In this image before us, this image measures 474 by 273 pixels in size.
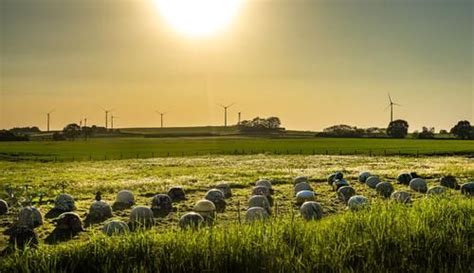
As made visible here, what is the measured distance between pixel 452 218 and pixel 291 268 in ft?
16.0

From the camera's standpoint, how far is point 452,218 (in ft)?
40.6

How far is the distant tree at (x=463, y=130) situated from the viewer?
12481cm

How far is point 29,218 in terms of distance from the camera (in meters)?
17.2

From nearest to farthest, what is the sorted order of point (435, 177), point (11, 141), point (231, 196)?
point (231, 196) < point (435, 177) < point (11, 141)

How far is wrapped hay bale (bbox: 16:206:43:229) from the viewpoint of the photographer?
16853 mm

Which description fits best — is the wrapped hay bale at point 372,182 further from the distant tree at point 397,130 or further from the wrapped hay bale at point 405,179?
the distant tree at point 397,130

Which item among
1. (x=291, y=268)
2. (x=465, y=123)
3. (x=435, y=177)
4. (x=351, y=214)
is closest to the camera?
(x=291, y=268)

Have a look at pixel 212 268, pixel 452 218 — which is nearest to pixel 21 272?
pixel 212 268

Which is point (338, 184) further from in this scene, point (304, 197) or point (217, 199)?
point (217, 199)

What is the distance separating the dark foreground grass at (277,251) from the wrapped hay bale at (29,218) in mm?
6626

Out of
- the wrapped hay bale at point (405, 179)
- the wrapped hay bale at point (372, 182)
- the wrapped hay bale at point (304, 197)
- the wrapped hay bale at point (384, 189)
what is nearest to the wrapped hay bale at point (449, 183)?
the wrapped hay bale at point (405, 179)

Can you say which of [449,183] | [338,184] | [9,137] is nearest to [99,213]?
[338,184]

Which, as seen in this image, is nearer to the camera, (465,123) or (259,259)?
(259,259)

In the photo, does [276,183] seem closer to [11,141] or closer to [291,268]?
[291,268]
